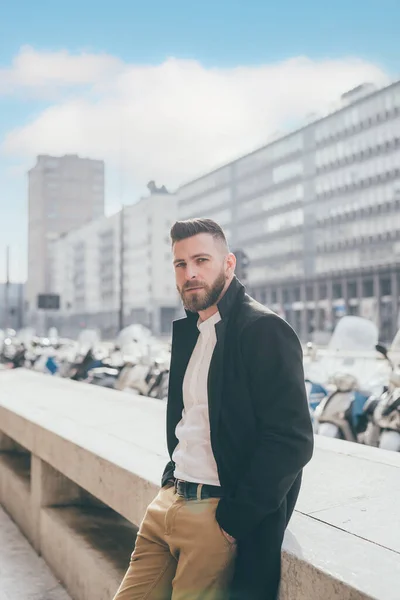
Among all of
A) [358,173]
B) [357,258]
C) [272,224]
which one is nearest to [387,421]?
[357,258]

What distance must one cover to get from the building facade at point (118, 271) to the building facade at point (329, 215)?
14824mm

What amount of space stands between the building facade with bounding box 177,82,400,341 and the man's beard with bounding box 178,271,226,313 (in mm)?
47741

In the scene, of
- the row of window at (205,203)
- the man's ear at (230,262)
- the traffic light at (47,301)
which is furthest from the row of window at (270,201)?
the man's ear at (230,262)

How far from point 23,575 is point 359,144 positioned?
60.0m

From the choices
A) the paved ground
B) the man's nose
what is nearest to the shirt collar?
the man's nose

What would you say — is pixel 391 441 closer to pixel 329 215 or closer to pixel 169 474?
pixel 169 474

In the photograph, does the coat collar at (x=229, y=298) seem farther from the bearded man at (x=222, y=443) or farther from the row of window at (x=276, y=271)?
the row of window at (x=276, y=271)

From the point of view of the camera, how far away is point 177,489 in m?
2.14

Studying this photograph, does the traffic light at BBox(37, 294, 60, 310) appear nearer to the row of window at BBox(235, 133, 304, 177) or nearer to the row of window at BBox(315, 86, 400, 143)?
the row of window at BBox(315, 86, 400, 143)

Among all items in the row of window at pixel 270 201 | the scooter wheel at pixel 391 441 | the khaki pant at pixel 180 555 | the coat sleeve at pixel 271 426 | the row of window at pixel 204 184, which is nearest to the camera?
the coat sleeve at pixel 271 426

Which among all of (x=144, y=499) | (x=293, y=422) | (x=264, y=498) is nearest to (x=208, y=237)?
(x=293, y=422)

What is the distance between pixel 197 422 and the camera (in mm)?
2115

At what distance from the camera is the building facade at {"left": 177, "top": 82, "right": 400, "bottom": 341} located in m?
56.8

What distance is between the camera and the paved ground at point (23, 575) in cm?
378
